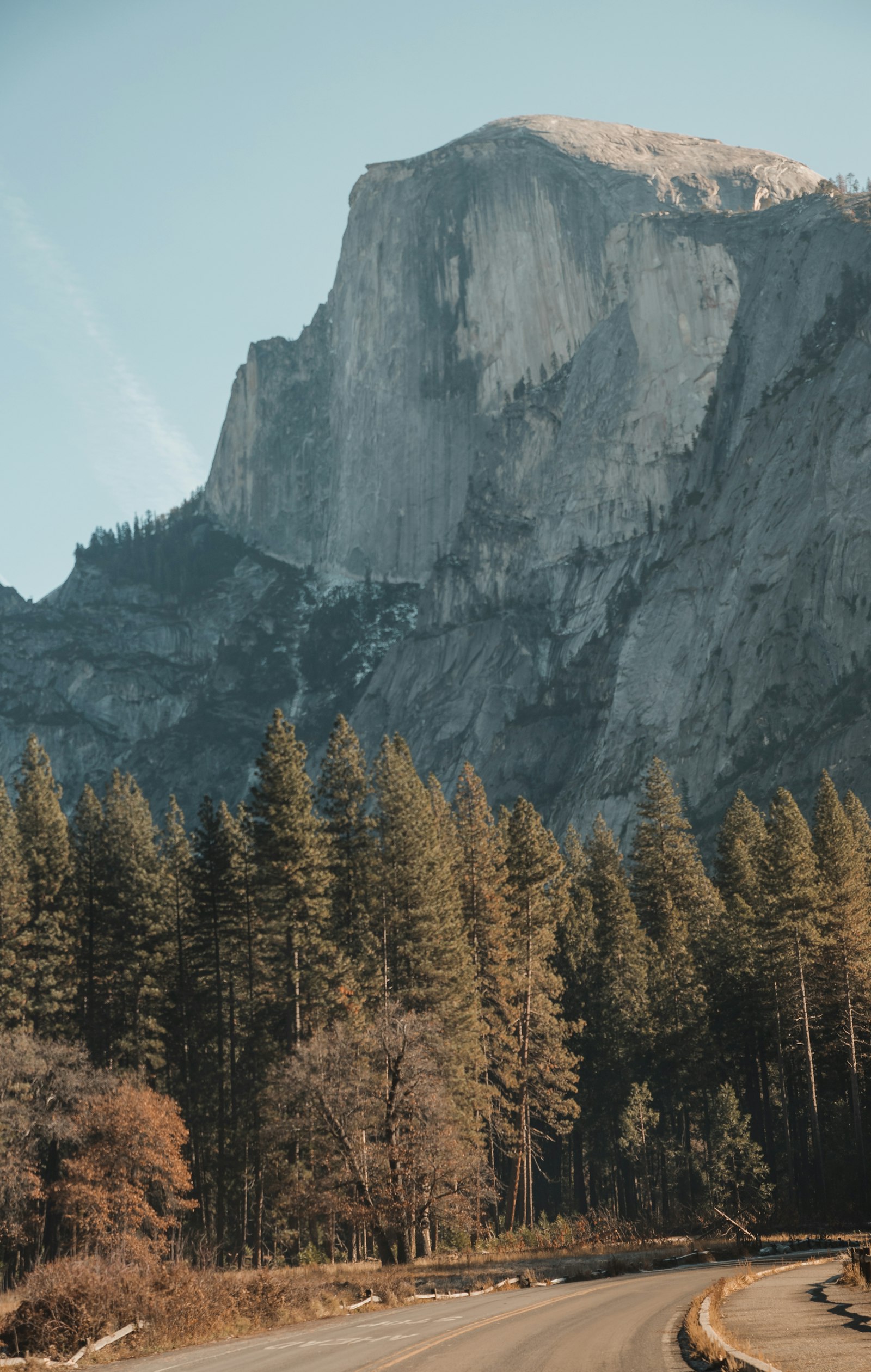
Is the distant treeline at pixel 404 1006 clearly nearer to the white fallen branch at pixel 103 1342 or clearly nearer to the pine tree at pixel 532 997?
the pine tree at pixel 532 997

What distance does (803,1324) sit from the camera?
18000 mm

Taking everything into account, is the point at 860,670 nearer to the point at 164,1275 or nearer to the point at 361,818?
the point at 361,818

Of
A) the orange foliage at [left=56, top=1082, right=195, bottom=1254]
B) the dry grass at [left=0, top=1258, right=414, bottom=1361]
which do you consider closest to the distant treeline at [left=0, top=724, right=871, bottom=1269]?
the orange foliage at [left=56, top=1082, right=195, bottom=1254]

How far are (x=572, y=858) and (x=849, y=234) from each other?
9228cm

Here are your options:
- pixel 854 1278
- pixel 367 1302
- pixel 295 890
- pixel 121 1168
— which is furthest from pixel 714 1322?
pixel 121 1168

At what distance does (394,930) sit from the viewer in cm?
4447

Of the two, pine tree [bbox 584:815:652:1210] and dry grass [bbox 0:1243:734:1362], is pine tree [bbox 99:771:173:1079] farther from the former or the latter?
pine tree [bbox 584:815:652:1210]

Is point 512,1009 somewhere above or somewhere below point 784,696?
below

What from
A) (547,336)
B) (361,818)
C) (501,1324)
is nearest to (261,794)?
(361,818)

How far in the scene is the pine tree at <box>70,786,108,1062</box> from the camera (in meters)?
51.3

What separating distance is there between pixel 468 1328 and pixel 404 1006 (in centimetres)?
2277

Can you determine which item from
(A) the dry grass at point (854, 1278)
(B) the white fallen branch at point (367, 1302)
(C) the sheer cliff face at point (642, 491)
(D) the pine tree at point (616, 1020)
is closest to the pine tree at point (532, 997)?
(D) the pine tree at point (616, 1020)

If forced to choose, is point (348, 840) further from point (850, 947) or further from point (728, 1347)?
point (728, 1347)

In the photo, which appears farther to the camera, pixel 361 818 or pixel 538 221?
pixel 538 221
